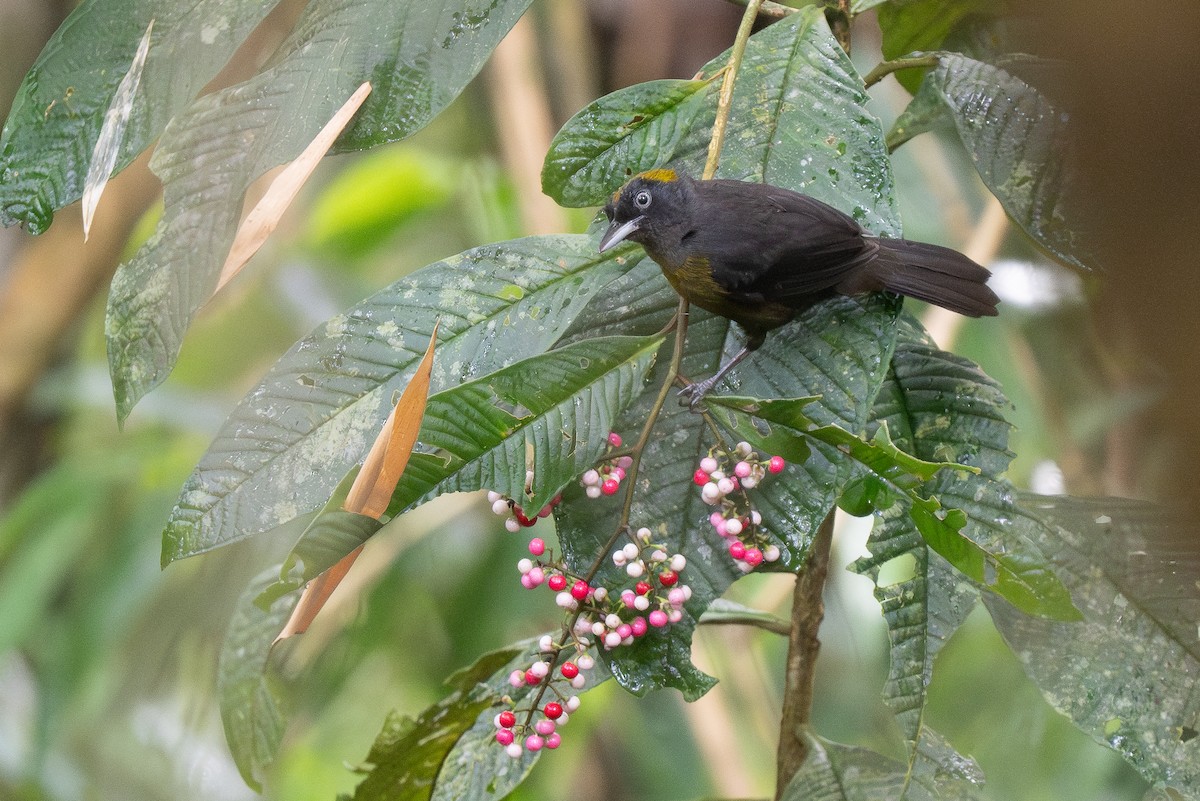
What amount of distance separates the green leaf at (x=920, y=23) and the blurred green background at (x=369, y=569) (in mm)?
918

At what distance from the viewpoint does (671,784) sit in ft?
9.73

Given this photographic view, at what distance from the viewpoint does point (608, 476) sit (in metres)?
1.05

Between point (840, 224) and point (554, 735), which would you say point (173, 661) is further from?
point (840, 224)

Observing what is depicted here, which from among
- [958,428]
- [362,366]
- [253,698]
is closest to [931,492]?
[958,428]

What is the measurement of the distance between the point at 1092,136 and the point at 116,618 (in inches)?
100

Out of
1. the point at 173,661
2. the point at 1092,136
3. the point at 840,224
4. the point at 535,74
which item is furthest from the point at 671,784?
the point at 1092,136

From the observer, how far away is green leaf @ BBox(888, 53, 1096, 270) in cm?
108

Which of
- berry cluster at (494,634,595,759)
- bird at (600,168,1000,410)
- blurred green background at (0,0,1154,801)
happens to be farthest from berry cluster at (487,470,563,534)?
blurred green background at (0,0,1154,801)

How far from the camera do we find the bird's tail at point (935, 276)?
1313 millimetres

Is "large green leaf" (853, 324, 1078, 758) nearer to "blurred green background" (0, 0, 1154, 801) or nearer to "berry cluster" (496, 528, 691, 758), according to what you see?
"berry cluster" (496, 528, 691, 758)

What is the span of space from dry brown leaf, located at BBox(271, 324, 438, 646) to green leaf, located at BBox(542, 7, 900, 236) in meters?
0.30

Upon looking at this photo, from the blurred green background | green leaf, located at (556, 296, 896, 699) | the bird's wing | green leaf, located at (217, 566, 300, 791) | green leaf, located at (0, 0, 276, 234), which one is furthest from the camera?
the blurred green background

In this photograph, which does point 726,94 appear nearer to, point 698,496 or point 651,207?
point 651,207

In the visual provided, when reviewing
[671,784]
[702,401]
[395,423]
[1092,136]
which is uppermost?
[1092,136]
